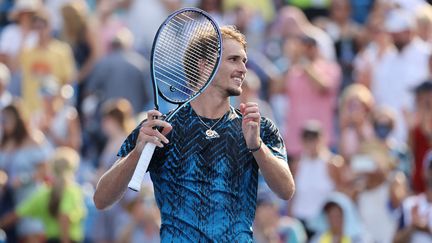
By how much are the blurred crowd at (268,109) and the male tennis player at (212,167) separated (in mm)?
4823

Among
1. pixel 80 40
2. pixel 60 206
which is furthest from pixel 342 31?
pixel 60 206

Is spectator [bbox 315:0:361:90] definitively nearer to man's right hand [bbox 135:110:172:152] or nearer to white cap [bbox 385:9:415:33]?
white cap [bbox 385:9:415:33]

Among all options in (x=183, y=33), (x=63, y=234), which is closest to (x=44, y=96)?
(x=63, y=234)

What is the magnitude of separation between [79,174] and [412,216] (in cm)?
374

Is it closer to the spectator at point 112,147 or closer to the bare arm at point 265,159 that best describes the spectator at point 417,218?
the spectator at point 112,147

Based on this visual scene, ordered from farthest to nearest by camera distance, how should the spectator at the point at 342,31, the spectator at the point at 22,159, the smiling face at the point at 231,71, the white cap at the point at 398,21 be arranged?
the spectator at the point at 342,31 → the white cap at the point at 398,21 → the spectator at the point at 22,159 → the smiling face at the point at 231,71

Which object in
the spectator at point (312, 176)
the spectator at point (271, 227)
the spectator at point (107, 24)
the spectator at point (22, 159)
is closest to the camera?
the spectator at point (271, 227)

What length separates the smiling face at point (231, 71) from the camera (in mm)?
7324

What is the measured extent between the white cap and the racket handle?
9298 mm

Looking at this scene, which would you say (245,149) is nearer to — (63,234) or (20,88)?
(63,234)

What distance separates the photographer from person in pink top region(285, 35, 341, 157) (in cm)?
1485

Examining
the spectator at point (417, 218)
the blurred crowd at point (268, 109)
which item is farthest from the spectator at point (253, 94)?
the spectator at point (417, 218)

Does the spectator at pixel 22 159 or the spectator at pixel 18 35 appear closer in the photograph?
the spectator at pixel 22 159

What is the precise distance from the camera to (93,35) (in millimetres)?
16375
